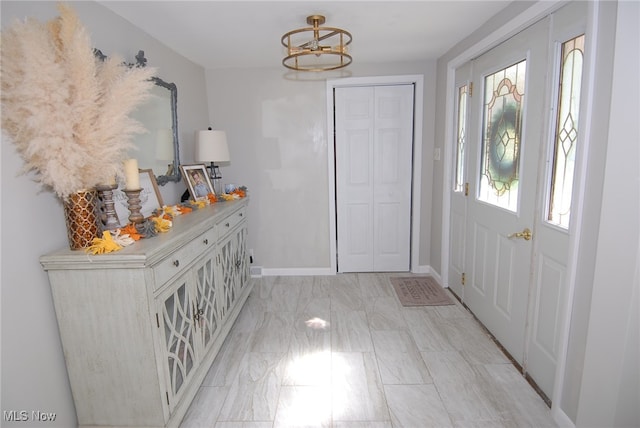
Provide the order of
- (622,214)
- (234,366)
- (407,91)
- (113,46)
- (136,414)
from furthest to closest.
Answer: (407,91)
(234,366)
(113,46)
(136,414)
(622,214)

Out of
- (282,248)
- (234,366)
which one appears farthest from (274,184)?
(234,366)

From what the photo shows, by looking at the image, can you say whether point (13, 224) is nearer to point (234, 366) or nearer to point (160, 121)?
point (160, 121)

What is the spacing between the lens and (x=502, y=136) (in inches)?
91.1

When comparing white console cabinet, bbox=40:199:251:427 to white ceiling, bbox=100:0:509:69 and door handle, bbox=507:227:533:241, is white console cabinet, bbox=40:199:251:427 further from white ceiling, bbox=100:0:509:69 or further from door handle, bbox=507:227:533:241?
door handle, bbox=507:227:533:241

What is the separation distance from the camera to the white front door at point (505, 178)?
1.96 metres

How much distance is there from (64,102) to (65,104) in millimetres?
14

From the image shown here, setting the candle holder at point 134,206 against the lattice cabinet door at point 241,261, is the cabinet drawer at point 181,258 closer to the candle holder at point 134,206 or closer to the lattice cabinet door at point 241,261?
the candle holder at point 134,206

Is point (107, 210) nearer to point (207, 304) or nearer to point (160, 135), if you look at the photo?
point (207, 304)

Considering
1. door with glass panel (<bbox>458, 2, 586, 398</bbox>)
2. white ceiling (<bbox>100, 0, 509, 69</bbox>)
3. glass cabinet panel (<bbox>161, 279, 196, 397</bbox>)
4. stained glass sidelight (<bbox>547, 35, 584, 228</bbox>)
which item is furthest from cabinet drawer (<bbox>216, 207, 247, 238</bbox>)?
stained glass sidelight (<bbox>547, 35, 584, 228</bbox>)

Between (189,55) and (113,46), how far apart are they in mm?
1062

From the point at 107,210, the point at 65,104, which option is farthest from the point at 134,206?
the point at 65,104

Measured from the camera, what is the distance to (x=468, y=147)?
2.81 m

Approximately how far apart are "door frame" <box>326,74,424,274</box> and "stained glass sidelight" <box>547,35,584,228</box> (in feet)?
5.94

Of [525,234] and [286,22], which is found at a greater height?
[286,22]
